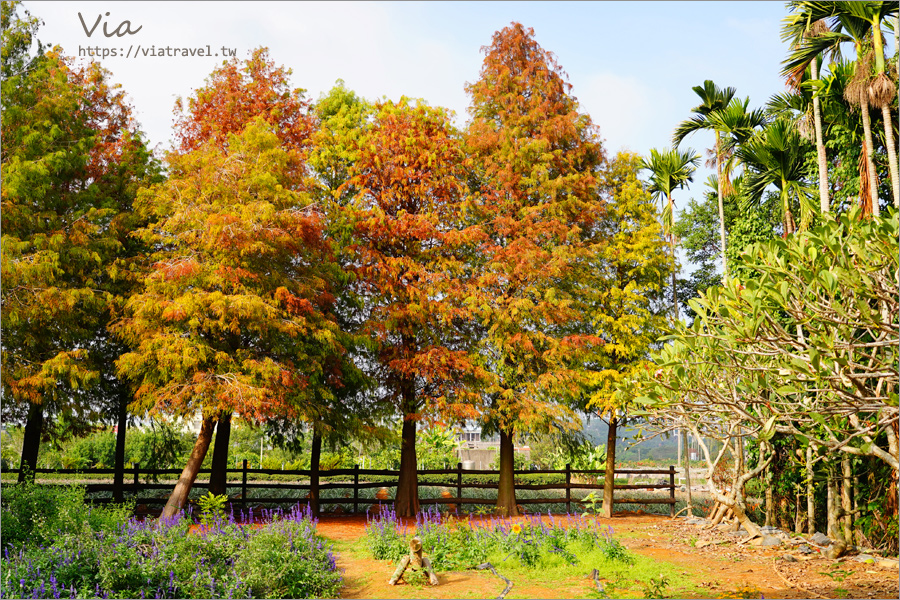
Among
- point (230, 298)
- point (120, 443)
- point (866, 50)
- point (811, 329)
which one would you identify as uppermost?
point (866, 50)

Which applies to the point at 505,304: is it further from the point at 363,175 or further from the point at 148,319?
the point at 148,319

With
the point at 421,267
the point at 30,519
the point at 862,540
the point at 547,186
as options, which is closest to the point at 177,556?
the point at 30,519

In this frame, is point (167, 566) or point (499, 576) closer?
point (167, 566)

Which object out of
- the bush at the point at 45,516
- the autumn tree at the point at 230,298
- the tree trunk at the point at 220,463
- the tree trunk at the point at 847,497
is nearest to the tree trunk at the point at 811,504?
the tree trunk at the point at 847,497

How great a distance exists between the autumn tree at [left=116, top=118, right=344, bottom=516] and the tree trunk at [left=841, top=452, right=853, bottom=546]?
855 centimetres

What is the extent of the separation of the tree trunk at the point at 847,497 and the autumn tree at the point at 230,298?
8.55 meters

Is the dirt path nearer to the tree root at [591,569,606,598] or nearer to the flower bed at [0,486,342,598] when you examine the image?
the tree root at [591,569,606,598]

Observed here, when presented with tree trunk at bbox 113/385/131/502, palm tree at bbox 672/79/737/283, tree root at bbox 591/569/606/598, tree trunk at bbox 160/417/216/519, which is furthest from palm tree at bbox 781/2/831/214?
tree trunk at bbox 113/385/131/502

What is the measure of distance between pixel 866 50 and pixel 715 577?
32.3 ft

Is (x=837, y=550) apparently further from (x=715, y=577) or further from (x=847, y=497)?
(x=715, y=577)

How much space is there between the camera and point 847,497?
10.2m

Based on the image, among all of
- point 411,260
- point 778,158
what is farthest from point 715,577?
point 778,158

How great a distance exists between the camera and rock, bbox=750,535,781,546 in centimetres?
1090

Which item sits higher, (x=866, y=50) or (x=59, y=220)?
(x=866, y=50)
